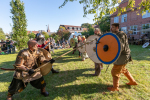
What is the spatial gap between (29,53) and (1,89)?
1.80 metres

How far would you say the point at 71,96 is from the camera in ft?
7.64

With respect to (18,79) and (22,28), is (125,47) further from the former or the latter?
(22,28)

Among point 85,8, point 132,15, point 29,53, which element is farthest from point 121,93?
point 132,15

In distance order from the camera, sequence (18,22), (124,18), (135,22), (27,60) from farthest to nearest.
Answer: (124,18) < (135,22) < (18,22) < (27,60)

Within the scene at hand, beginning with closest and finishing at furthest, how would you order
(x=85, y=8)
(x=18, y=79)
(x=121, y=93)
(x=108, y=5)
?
(x=18, y=79)
(x=121, y=93)
(x=108, y=5)
(x=85, y=8)

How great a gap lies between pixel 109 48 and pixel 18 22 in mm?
12518

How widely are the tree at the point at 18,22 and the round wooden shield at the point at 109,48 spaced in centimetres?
1149

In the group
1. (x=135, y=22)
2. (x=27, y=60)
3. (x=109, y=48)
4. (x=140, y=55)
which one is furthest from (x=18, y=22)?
(x=135, y=22)

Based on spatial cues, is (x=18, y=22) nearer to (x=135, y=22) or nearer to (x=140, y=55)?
(x=140, y=55)

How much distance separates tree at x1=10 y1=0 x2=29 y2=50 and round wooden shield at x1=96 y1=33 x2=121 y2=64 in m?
11.5

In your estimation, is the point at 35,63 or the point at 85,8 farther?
the point at 85,8

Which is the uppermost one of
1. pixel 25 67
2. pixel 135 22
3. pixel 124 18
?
pixel 124 18

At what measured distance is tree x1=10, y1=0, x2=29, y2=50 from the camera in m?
10.6

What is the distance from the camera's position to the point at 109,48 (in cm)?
201
